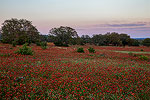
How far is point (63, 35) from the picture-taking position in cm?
5591

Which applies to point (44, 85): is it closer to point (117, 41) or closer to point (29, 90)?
point (29, 90)

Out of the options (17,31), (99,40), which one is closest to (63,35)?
(17,31)

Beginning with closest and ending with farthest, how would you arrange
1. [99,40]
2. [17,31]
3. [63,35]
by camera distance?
1. [17,31]
2. [63,35]
3. [99,40]

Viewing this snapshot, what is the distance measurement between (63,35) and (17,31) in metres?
21.0

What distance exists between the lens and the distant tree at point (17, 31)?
4134 centimetres

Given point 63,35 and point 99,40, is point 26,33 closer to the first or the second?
point 63,35

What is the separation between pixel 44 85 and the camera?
5488 millimetres

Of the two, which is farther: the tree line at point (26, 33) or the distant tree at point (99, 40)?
the distant tree at point (99, 40)

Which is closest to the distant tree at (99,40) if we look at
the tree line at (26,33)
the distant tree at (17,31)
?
the tree line at (26,33)

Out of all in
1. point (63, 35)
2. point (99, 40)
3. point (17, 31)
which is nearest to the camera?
point (17, 31)

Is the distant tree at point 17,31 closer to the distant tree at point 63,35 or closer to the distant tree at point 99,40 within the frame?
the distant tree at point 63,35

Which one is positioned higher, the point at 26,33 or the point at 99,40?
the point at 26,33

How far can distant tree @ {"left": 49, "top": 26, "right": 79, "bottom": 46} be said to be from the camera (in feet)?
183

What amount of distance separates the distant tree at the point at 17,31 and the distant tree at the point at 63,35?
13259 millimetres
